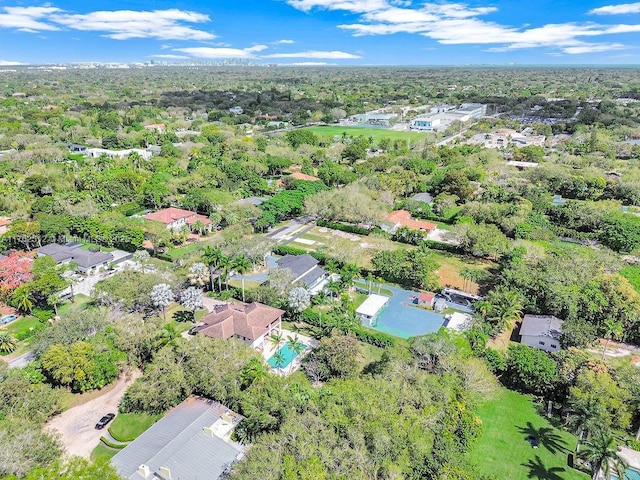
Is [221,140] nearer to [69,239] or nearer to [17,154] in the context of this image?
[17,154]

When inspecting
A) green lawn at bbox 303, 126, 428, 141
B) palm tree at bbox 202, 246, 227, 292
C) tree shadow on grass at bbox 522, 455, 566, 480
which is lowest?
tree shadow on grass at bbox 522, 455, 566, 480

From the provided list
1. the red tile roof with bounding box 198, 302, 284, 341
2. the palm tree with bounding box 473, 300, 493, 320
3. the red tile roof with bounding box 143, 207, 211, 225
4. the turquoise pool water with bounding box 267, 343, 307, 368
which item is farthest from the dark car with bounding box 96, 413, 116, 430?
the red tile roof with bounding box 143, 207, 211, 225

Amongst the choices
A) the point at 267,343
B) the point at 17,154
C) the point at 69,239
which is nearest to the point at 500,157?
the point at 267,343

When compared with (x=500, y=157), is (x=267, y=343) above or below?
below

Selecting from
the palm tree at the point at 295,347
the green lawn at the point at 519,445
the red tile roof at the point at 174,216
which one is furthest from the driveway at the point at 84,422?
the red tile roof at the point at 174,216

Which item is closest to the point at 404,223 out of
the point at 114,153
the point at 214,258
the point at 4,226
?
the point at 214,258

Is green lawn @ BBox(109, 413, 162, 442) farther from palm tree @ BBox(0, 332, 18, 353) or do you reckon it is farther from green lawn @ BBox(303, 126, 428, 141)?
green lawn @ BBox(303, 126, 428, 141)

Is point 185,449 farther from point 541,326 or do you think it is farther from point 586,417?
point 541,326
